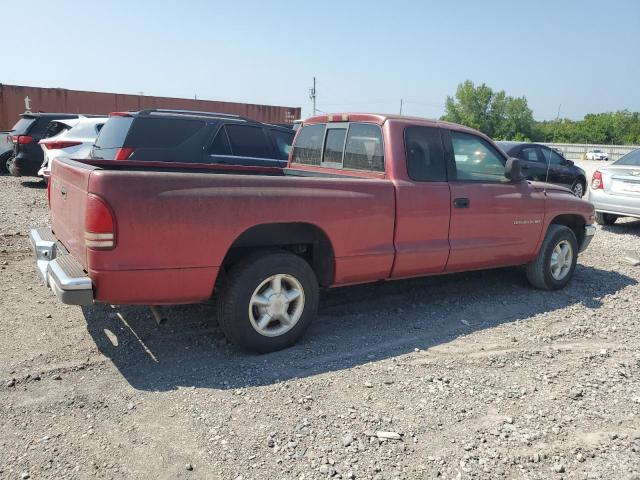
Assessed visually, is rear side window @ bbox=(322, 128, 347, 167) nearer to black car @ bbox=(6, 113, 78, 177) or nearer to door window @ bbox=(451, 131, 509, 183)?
door window @ bbox=(451, 131, 509, 183)

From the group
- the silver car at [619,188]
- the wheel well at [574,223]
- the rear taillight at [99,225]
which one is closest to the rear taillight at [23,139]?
the rear taillight at [99,225]

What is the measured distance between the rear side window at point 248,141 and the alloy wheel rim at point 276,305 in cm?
470

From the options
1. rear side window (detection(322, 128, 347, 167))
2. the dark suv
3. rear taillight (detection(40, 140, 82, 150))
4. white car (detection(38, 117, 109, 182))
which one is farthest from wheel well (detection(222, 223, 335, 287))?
rear taillight (detection(40, 140, 82, 150))

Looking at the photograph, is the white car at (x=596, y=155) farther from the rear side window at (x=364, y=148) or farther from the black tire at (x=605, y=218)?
the rear side window at (x=364, y=148)

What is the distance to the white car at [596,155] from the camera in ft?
164

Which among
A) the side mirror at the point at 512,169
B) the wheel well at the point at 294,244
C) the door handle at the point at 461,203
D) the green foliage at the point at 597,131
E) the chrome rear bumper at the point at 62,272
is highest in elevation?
the green foliage at the point at 597,131

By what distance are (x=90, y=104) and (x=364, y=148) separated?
21.7 metres

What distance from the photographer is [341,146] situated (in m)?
5.13

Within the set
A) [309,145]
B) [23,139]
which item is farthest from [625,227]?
[23,139]

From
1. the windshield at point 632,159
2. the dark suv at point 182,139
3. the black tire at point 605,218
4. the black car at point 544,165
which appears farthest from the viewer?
the black car at point 544,165

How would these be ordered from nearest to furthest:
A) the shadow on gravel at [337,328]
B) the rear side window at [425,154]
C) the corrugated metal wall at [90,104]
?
1. the shadow on gravel at [337,328]
2. the rear side window at [425,154]
3. the corrugated metal wall at [90,104]

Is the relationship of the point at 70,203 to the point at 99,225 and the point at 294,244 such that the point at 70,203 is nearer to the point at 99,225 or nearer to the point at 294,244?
the point at 99,225

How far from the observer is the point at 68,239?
3783 millimetres

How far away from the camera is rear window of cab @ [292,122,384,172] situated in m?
4.74
